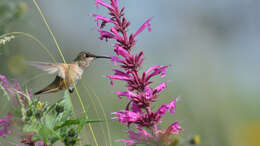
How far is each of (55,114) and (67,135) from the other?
0.12 meters

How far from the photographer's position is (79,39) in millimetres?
7727

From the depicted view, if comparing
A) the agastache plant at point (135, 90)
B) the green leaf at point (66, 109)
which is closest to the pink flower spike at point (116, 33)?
the agastache plant at point (135, 90)

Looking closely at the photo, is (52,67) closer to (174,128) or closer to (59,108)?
(59,108)

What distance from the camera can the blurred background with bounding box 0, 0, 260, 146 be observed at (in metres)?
5.49

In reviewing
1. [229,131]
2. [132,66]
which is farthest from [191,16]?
[132,66]

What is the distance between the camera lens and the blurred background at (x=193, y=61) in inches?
216

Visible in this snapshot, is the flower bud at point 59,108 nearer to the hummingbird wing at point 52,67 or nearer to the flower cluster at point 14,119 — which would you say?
the flower cluster at point 14,119

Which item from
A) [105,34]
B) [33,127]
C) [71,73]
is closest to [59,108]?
[33,127]

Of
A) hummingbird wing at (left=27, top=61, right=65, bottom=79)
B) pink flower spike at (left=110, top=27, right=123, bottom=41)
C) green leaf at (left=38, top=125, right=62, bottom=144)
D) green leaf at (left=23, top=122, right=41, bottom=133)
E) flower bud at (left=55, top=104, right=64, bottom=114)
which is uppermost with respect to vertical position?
pink flower spike at (left=110, top=27, right=123, bottom=41)

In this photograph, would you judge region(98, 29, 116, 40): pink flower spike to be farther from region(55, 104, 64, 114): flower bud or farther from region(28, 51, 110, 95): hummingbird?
region(28, 51, 110, 95): hummingbird

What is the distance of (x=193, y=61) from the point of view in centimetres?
675

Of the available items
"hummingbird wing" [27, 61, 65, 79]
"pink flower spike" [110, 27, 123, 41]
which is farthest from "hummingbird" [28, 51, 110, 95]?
"pink flower spike" [110, 27, 123, 41]

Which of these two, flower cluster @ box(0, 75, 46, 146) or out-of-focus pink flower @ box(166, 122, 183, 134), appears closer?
flower cluster @ box(0, 75, 46, 146)

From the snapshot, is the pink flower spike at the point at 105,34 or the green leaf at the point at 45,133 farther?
the pink flower spike at the point at 105,34
